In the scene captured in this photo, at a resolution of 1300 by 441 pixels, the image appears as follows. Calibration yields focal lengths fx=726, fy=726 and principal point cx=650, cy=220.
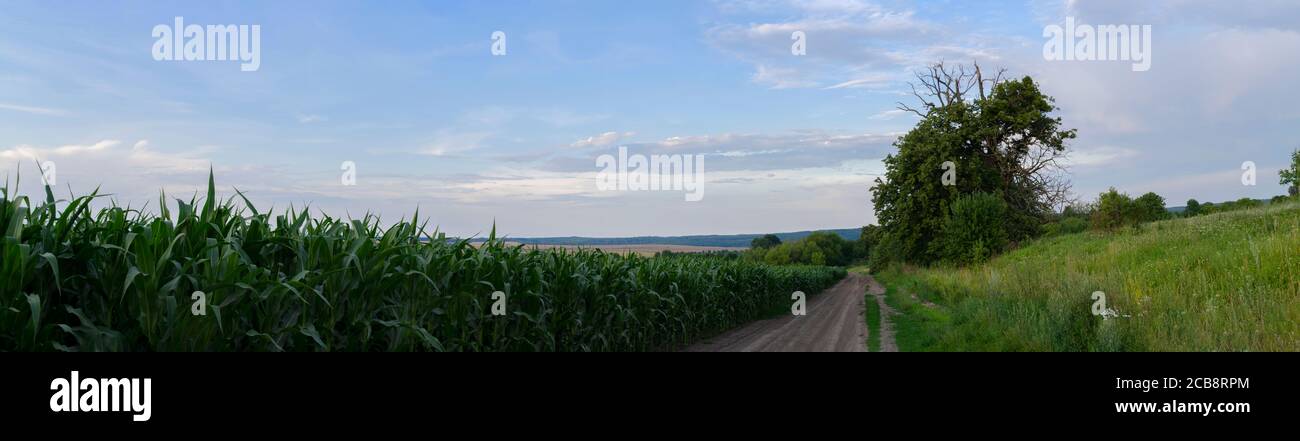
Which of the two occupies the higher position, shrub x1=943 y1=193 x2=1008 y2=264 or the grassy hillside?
shrub x1=943 y1=193 x2=1008 y2=264

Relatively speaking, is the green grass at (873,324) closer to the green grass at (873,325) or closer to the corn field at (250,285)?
the green grass at (873,325)

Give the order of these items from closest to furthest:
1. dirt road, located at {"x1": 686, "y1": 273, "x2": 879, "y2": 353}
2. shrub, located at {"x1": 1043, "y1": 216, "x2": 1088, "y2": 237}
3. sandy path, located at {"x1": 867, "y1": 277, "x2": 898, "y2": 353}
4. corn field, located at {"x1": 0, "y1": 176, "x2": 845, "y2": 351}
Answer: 1. corn field, located at {"x1": 0, "y1": 176, "x2": 845, "y2": 351}
2. sandy path, located at {"x1": 867, "y1": 277, "x2": 898, "y2": 353}
3. dirt road, located at {"x1": 686, "y1": 273, "x2": 879, "y2": 353}
4. shrub, located at {"x1": 1043, "y1": 216, "x2": 1088, "y2": 237}

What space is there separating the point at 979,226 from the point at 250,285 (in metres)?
39.7

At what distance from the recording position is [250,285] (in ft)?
15.3

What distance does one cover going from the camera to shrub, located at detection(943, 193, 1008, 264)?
3844 cm

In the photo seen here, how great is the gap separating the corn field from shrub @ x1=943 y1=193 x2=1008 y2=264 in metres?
34.9

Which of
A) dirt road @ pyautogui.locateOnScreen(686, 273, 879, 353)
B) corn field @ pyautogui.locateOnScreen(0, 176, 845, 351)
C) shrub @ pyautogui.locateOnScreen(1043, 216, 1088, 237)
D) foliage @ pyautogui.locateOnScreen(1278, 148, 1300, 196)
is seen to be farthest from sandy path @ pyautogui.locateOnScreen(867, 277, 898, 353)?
foliage @ pyautogui.locateOnScreen(1278, 148, 1300, 196)

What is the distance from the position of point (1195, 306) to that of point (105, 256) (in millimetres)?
13399

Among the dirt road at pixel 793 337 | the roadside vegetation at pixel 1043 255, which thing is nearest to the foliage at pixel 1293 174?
the roadside vegetation at pixel 1043 255

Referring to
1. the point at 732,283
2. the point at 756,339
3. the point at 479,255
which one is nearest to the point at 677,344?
the point at 756,339

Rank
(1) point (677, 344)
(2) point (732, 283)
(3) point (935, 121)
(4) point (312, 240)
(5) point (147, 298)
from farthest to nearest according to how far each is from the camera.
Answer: (3) point (935, 121) → (2) point (732, 283) → (1) point (677, 344) → (4) point (312, 240) → (5) point (147, 298)

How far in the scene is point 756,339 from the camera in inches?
665

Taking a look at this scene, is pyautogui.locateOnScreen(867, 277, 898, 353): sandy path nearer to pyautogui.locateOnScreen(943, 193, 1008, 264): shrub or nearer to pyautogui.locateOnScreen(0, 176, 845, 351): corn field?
pyautogui.locateOnScreen(0, 176, 845, 351): corn field
